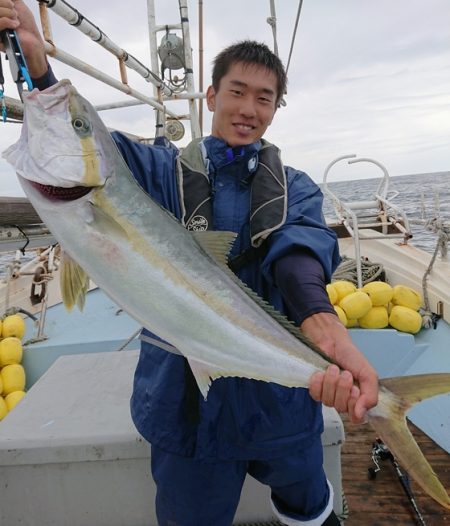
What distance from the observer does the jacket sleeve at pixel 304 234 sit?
203 centimetres

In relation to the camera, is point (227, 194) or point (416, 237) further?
point (416, 237)

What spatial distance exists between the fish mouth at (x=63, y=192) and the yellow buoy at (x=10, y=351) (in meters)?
3.57

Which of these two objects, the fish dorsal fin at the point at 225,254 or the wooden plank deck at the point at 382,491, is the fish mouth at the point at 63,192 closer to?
the fish dorsal fin at the point at 225,254

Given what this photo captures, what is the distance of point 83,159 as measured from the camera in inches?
60.1

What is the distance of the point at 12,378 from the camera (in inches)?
172

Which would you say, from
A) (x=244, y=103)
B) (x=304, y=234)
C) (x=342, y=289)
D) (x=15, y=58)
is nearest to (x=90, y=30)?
(x=244, y=103)

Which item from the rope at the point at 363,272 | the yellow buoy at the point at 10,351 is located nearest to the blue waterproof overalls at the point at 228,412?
the yellow buoy at the point at 10,351

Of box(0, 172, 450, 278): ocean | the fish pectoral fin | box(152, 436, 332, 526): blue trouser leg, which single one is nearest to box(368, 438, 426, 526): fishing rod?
box(152, 436, 332, 526): blue trouser leg

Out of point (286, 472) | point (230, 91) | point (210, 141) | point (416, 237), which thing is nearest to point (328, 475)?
point (286, 472)

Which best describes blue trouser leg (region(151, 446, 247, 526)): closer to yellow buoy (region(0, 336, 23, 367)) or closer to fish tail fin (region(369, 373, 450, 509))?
fish tail fin (region(369, 373, 450, 509))

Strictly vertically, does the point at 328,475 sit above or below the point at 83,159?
below

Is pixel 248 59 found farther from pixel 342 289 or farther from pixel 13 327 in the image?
pixel 13 327

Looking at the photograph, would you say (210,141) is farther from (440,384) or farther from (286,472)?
(286,472)

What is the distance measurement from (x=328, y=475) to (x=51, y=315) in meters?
4.50
